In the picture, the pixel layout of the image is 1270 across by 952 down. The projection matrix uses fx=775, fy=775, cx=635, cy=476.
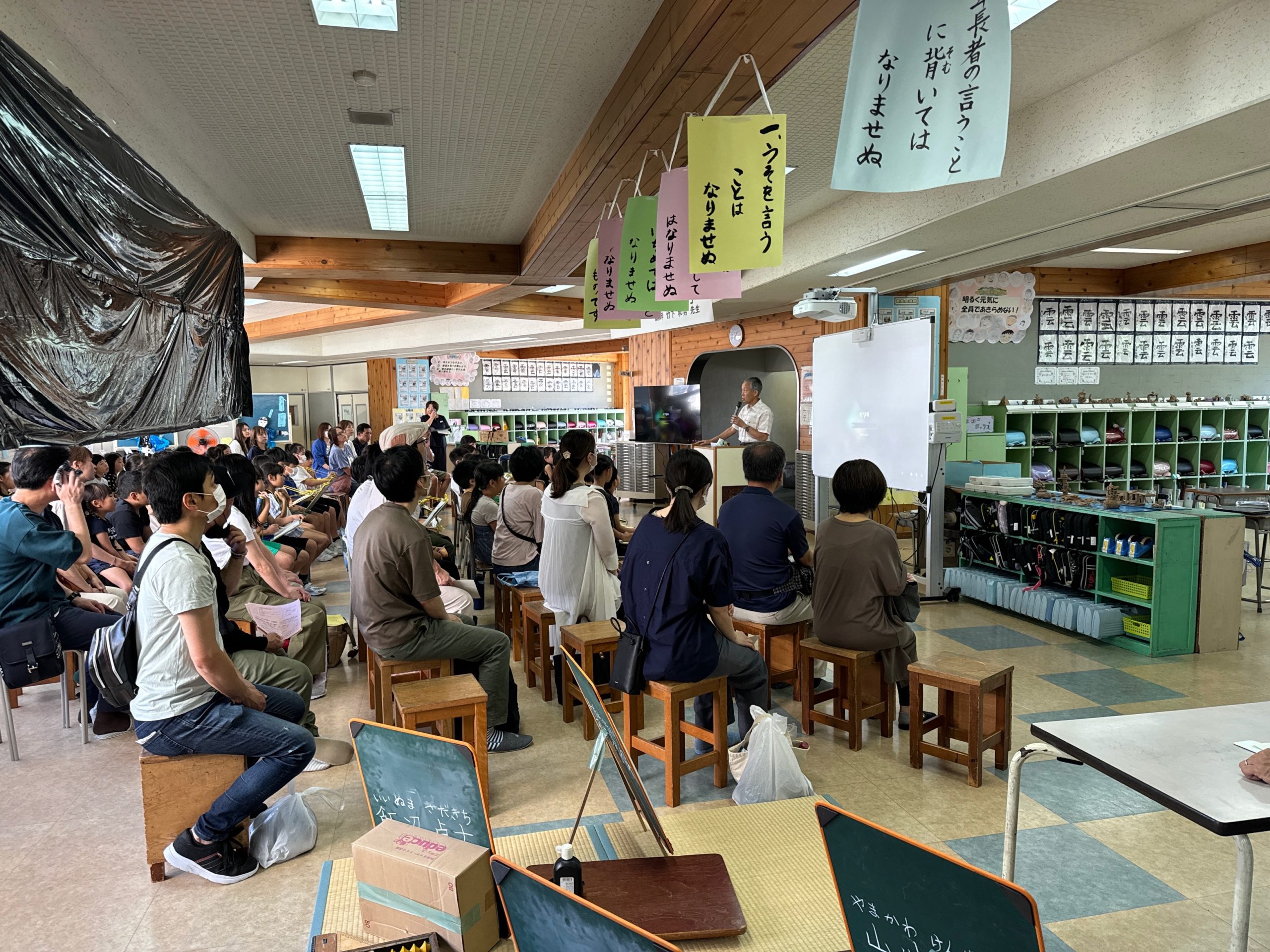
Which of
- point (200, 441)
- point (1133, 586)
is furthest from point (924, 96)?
point (200, 441)

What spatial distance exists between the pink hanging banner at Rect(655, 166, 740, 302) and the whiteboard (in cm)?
290

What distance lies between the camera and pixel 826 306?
271 inches

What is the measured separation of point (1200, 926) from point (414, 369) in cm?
1577

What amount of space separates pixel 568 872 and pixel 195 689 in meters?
1.79

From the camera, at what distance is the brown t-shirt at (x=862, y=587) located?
11.5 ft

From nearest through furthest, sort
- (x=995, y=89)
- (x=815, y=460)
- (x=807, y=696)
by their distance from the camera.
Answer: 1. (x=995, y=89)
2. (x=807, y=696)
3. (x=815, y=460)

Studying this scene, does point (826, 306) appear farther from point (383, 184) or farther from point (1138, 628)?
point (383, 184)

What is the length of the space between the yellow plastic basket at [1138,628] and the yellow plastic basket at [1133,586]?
0.15 metres

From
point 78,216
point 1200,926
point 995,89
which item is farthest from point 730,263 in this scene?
point 1200,926

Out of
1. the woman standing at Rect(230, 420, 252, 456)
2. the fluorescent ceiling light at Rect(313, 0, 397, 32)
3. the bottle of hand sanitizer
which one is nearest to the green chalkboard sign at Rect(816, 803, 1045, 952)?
the bottle of hand sanitizer

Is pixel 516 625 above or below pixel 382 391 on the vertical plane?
below

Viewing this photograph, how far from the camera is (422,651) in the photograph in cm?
351

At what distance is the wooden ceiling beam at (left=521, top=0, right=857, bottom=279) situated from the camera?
8.54 feet

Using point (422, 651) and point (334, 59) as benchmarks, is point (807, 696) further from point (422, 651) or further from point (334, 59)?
point (334, 59)
